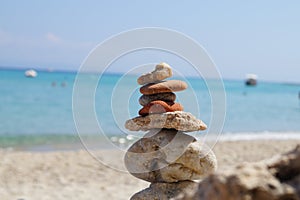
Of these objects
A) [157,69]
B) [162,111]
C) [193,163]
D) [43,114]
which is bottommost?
[43,114]

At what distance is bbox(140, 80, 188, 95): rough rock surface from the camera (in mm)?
4535

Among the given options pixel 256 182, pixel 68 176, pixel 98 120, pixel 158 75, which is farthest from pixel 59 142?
pixel 256 182

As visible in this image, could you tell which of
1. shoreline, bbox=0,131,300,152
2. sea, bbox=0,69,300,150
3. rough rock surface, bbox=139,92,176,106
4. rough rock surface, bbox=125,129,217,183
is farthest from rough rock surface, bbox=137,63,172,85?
shoreline, bbox=0,131,300,152

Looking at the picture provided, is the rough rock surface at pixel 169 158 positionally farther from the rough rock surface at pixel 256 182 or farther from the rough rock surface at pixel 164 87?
the rough rock surface at pixel 256 182

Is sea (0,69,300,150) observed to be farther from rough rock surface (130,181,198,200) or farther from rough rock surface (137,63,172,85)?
rough rock surface (130,181,198,200)

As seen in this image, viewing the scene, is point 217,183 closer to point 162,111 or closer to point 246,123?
point 162,111

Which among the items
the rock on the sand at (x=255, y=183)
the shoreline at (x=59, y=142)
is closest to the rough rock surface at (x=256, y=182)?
the rock on the sand at (x=255, y=183)

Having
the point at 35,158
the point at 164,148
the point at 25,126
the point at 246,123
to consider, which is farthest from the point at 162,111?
the point at 246,123

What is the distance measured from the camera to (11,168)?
31.8ft

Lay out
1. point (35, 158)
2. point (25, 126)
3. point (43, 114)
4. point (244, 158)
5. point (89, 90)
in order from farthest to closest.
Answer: point (43, 114) → point (25, 126) → point (244, 158) → point (35, 158) → point (89, 90)

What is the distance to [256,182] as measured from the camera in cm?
172

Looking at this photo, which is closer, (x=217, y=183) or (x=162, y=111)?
(x=217, y=183)

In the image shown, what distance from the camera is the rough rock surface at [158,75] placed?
181 inches

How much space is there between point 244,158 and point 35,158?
5944 mm
